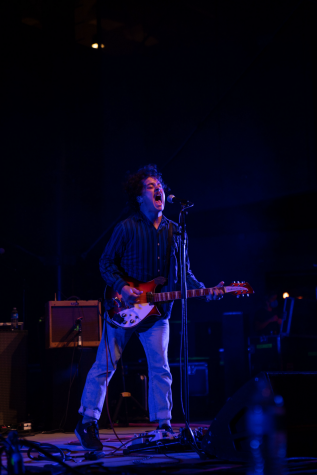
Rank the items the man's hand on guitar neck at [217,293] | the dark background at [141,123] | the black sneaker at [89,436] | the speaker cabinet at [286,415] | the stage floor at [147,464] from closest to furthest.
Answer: the stage floor at [147,464] < the speaker cabinet at [286,415] < the black sneaker at [89,436] < the man's hand on guitar neck at [217,293] < the dark background at [141,123]

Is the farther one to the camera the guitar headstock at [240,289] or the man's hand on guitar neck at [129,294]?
the guitar headstock at [240,289]

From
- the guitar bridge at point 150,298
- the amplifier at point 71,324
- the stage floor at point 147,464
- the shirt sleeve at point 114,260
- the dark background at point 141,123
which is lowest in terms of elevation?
the stage floor at point 147,464

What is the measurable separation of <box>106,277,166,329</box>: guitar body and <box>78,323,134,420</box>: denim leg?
78mm

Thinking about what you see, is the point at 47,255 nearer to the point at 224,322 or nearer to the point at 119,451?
the point at 224,322

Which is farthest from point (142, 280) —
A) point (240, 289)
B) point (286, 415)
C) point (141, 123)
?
point (141, 123)

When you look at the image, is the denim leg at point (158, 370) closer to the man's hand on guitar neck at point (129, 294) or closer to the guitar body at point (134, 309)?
the guitar body at point (134, 309)

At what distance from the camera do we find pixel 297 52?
Result: 7938mm

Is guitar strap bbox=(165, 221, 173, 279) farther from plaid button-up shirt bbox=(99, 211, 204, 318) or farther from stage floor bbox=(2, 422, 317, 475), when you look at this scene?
stage floor bbox=(2, 422, 317, 475)

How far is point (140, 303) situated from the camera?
12.0ft

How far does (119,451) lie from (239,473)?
1260mm

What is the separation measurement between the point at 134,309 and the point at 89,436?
93 centimetres

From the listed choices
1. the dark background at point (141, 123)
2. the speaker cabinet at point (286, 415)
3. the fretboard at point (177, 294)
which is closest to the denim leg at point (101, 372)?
the fretboard at point (177, 294)

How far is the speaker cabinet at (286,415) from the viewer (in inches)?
106

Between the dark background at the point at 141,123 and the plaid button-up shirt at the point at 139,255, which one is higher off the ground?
the dark background at the point at 141,123
